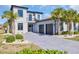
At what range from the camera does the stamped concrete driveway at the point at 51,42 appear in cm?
604

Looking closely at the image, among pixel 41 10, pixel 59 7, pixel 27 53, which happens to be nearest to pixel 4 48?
pixel 27 53

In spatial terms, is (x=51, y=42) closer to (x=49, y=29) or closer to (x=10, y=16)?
(x=49, y=29)

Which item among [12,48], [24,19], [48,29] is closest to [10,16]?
[24,19]

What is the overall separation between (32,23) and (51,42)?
33.0 inches

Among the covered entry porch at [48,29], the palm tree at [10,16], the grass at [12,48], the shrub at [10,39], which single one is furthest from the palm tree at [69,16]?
the shrub at [10,39]

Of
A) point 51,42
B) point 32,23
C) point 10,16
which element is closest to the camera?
point 10,16

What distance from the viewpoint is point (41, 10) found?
6.05m

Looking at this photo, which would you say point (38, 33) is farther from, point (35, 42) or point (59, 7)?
point (59, 7)

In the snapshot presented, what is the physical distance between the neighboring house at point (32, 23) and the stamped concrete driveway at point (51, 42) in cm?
17

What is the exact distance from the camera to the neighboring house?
6090 millimetres

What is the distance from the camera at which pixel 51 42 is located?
20.1 feet

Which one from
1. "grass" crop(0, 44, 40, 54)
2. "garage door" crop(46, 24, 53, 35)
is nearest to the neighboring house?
"garage door" crop(46, 24, 53, 35)
